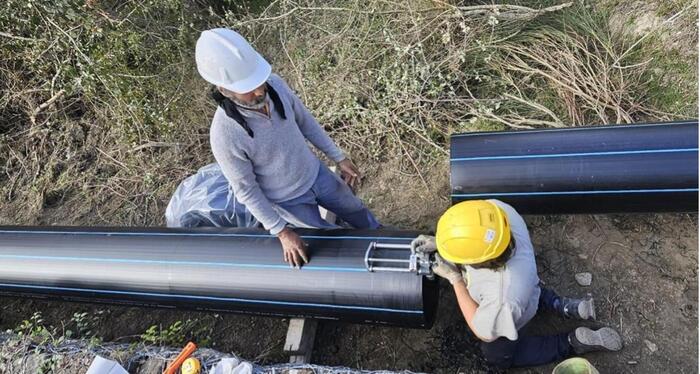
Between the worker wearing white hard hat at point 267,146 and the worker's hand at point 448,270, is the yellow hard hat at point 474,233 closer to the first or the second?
the worker's hand at point 448,270

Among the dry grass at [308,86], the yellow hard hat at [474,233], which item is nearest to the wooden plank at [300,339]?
the dry grass at [308,86]

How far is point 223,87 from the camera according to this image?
188 centimetres

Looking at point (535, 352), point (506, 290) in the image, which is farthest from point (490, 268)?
point (535, 352)

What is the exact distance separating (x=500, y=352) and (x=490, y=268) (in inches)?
26.6

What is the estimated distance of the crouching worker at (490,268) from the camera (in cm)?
189

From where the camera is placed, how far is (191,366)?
95.8 inches

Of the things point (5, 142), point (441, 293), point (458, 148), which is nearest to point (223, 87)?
point (458, 148)

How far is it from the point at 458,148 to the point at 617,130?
34.1 inches

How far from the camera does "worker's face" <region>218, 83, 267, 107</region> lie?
6.31ft

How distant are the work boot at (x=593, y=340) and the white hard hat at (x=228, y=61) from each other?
2.06m

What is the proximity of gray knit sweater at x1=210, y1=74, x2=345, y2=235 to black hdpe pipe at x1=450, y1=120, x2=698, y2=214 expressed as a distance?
0.88 metres

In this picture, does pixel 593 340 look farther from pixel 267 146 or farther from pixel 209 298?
pixel 209 298

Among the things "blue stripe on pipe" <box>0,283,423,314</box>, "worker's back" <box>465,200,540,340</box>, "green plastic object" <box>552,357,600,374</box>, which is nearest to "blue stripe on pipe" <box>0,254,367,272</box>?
"blue stripe on pipe" <box>0,283,423,314</box>

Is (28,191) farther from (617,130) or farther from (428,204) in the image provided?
(617,130)
